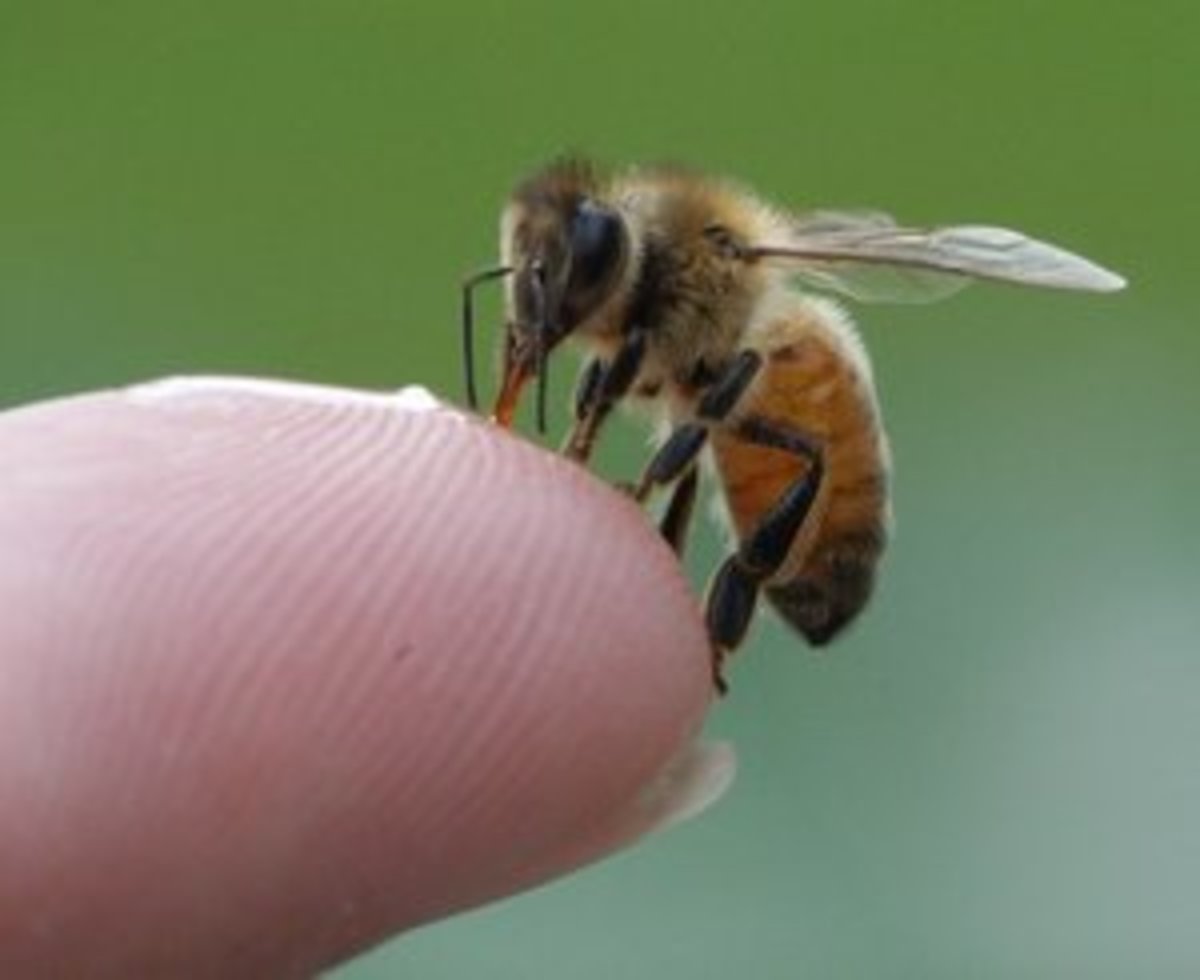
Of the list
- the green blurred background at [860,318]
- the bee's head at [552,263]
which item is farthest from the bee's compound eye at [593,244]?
the green blurred background at [860,318]

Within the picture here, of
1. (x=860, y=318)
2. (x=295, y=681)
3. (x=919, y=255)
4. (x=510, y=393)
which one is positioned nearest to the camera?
(x=295, y=681)

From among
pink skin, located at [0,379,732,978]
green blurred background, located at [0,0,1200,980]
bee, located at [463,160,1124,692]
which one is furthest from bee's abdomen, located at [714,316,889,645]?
pink skin, located at [0,379,732,978]

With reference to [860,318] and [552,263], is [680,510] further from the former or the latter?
[860,318]

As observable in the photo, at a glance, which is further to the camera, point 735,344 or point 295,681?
point 735,344

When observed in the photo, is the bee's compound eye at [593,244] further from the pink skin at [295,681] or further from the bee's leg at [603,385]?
the pink skin at [295,681]

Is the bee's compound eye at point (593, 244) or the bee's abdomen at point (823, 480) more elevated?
the bee's compound eye at point (593, 244)

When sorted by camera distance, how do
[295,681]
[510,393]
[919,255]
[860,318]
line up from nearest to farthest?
1. [295,681]
2. [510,393]
3. [919,255]
4. [860,318]

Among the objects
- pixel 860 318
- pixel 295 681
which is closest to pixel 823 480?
pixel 295 681
